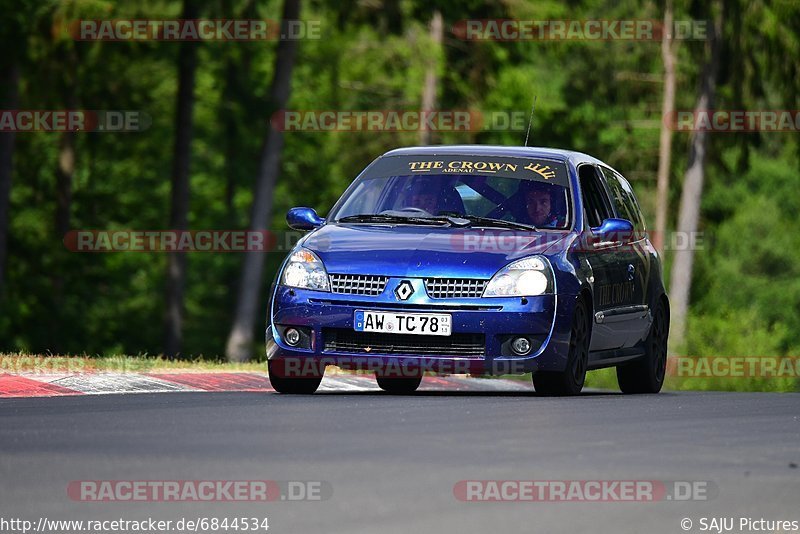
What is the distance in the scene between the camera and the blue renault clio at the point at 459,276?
41.8ft

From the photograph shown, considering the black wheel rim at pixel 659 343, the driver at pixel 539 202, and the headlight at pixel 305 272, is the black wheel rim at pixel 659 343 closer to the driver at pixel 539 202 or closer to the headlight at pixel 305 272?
the driver at pixel 539 202

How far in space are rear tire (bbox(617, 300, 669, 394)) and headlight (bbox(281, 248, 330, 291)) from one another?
357cm

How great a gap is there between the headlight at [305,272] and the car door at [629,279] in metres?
2.42

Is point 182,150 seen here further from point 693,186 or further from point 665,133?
point 665,133

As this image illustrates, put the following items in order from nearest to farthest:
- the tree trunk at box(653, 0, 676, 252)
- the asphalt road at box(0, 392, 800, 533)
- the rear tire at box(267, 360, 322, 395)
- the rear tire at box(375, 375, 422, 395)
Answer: the asphalt road at box(0, 392, 800, 533) < the rear tire at box(267, 360, 322, 395) < the rear tire at box(375, 375, 422, 395) < the tree trunk at box(653, 0, 676, 252)

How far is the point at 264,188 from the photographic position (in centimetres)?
3597

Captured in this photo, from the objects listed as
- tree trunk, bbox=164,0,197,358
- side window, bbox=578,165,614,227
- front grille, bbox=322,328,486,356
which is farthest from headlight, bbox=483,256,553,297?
tree trunk, bbox=164,0,197,358

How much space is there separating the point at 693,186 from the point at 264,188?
10097 millimetres

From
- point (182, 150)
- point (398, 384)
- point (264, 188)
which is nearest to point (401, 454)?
point (398, 384)

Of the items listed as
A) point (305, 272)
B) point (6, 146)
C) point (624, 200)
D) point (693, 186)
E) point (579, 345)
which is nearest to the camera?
point (305, 272)

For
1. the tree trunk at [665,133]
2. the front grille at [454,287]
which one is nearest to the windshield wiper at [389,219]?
the front grille at [454,287]

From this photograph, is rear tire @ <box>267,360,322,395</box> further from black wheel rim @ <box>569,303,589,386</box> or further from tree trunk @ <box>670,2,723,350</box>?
tree trunk @ <box>670,2,723,350</box>

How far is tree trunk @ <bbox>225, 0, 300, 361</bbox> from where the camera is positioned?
36000mm

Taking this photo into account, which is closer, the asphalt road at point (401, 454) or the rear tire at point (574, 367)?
the asphalt road at point (401, 454)
